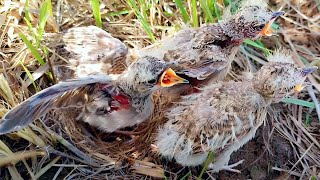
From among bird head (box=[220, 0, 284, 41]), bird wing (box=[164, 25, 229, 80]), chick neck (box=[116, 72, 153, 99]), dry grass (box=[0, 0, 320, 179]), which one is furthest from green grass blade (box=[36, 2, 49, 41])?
bird head (box=[220, 0, 284, 41])

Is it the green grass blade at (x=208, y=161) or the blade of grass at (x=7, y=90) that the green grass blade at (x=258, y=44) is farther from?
the blade of grass at (x=7, y=90)

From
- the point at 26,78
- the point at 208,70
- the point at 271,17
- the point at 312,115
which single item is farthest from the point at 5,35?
the point at 312,115

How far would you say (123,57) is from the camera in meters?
3.26

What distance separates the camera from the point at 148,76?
288cm

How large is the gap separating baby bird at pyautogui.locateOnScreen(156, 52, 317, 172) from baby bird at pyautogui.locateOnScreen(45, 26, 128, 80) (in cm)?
49

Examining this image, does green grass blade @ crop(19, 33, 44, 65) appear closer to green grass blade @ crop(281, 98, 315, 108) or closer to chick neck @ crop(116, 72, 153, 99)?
chick neck @ crop(116, 72, 153, 99)

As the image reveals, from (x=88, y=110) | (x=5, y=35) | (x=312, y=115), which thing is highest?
(x=5, y=35)

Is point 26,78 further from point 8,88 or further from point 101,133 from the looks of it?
point 101,133

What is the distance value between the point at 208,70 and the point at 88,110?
0.69 m

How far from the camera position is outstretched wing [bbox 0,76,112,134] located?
2643mm

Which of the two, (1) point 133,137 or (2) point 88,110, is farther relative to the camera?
(1) point 133,137

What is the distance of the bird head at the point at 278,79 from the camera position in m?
2.88

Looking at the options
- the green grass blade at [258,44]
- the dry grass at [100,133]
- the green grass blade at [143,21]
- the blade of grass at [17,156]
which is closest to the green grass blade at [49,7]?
the dry grass at [100,133]

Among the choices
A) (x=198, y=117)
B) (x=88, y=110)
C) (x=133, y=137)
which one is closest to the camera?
(x=198, y=117)
